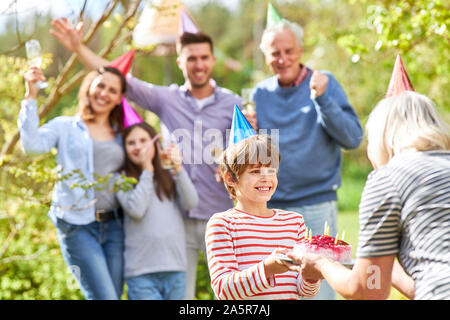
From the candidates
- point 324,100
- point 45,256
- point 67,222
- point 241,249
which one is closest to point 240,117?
point 241,249

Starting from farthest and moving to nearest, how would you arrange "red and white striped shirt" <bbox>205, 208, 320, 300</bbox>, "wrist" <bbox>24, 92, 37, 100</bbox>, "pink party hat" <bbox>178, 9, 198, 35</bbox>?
1. "pink party hat" <bbox>178, 9, 198, 35</bbox>
2. "wrist" <bbox>24, 92, 37, 100</bbox>
3. "red and white striped shirt" <bbox>205, 208, 320, 300</bbox>

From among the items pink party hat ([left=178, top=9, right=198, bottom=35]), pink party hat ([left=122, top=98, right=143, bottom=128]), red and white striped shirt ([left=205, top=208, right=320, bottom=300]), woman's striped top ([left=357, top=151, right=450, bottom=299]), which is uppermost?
pink party hat ([left=178, top=9, right=198, bottom=35])

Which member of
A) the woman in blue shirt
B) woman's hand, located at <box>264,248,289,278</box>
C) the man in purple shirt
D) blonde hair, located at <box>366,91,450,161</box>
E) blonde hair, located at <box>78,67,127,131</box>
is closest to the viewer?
blonde hair, located at <box>366,91,450,161</box>

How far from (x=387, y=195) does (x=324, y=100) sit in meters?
1.65

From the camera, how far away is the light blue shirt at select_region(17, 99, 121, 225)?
3.52 m

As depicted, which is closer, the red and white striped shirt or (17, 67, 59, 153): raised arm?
the red and white striped shirt

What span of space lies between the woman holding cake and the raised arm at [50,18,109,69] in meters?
2.44

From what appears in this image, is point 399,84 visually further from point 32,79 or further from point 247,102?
point 32,79

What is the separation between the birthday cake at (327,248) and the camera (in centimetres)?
205

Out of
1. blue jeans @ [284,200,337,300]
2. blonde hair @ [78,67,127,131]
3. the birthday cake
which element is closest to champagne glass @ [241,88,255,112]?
blue jeans @ [284,200,337,300]

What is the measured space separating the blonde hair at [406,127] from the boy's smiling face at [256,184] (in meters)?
0.51

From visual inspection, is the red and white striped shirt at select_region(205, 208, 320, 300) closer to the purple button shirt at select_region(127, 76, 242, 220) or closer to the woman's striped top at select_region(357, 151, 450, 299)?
the woman's striped top at select_region(357, 151, 450, 299)

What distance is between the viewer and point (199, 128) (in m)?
3.83

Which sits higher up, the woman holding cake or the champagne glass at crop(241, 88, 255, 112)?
the champagne glass at crop(241, 88, 255, 112)
